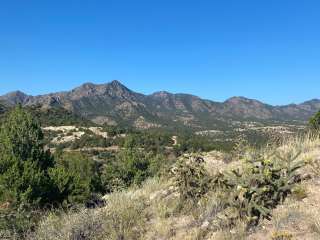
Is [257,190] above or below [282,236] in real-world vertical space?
above

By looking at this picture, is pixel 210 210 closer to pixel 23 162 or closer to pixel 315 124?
pixel 315 124

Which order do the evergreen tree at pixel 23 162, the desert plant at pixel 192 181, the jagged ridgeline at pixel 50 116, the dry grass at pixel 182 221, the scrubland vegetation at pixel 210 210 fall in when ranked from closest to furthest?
1. the dry grass at pixel 182 221
2. the scrubland vegetation at pixel 210 210
3. the desert plant at pixel 192 181
4. the evergreen tree at pixel 23 162
5. the jagged ridgeline at pixel 50 116

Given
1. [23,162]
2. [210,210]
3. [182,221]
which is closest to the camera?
[210,210]

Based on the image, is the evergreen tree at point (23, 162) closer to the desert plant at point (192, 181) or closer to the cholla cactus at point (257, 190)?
the desert plant at point (192, 181)

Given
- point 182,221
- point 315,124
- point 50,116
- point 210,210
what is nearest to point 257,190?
point 210,210

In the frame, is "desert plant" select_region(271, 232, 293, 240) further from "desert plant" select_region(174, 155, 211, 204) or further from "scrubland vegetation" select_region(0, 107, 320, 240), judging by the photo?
"desert plant" select_region(174, 155, 211, 204)

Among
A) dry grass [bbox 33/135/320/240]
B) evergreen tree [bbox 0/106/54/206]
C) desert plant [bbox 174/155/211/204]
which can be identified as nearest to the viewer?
dry grass [bbox 33/135/320/240]

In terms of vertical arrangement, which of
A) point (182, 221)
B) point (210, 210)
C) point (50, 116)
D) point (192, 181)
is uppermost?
point (50, 116)

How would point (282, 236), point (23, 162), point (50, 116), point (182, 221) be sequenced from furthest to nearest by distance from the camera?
point (50, 116), point (23, 162), point (182, 221), point (282, 236)

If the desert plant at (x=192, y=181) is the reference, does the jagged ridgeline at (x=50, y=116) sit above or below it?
above

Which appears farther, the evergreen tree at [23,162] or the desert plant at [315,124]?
the evergreen tree at [23,162]

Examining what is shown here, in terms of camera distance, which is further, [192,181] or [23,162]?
[23,162]

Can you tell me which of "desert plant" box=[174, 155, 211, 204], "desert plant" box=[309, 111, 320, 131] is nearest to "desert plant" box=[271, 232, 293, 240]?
"desert plant" box=[174, 155, 211, 204]

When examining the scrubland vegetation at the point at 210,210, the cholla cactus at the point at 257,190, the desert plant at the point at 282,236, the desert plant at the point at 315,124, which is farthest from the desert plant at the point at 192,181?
the desert plant at the point at 315,124
